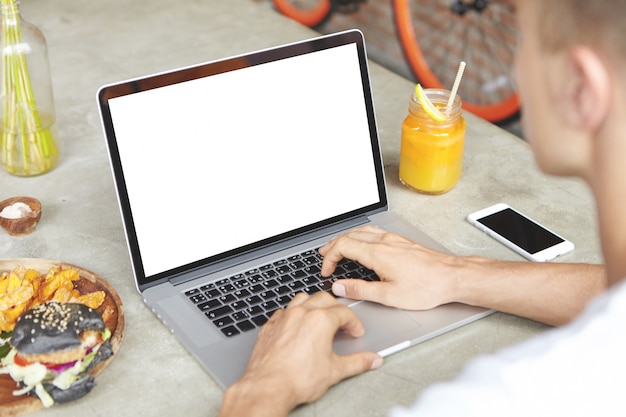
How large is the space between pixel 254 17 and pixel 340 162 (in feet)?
3.36

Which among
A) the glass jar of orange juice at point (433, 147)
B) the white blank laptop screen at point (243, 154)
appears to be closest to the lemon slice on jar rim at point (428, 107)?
the glass jar of orange juice at point (433, 147)

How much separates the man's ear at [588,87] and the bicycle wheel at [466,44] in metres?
2.30

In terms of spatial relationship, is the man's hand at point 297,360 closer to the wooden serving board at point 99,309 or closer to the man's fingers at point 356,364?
the man's fingers at point 356,364

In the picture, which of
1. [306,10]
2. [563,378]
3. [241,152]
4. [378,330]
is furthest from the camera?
[306,10]

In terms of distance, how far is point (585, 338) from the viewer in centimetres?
65

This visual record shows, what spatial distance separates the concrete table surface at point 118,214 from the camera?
105 centimetres

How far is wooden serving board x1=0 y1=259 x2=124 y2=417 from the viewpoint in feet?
3.29

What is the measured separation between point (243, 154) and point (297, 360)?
389 mm

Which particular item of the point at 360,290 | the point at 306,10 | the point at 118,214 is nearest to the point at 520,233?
the point at 360,290

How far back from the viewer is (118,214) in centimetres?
144

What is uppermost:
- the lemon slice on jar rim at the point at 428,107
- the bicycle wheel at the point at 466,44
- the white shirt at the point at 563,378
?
the white shirt at the point at 563,378

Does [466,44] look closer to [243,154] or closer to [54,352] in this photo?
[243,154]

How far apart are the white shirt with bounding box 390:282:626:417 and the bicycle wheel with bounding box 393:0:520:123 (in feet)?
7.92

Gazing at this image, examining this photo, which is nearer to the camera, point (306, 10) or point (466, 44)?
point (466, 44)
